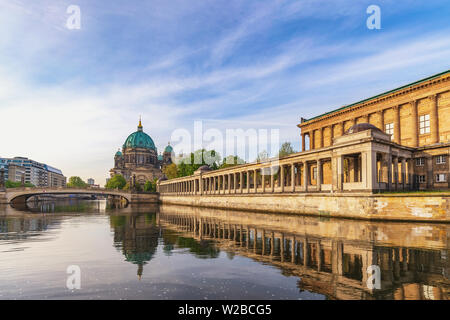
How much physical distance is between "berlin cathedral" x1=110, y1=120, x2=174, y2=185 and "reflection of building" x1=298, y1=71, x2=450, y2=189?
136100 mm

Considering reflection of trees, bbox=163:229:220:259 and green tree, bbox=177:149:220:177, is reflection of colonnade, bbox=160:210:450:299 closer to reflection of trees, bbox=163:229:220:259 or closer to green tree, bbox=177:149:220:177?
reflection of trees, bbox=163:229:220:259

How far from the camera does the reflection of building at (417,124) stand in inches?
1393

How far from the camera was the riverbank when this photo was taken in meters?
25.6

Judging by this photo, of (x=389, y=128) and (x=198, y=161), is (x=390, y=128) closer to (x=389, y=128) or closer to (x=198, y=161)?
(x=389, y=128)

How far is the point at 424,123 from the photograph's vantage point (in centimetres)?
4069

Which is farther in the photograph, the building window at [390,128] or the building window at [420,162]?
the building window at [390,128]

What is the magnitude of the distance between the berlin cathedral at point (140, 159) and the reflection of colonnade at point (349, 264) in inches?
6121

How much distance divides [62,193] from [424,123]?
93.6 meters

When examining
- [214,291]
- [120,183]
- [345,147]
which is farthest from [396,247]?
[120,183]

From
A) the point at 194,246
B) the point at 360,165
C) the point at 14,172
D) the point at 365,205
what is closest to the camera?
the point at 194,246

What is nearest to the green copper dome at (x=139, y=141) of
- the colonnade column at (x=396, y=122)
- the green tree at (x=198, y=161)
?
the green tree at (x=198, y=161)

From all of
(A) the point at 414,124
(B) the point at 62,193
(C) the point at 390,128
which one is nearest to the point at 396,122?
(C) the point at 390,128

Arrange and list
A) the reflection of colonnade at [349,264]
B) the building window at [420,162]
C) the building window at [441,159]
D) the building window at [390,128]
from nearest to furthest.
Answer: the reflection of colonnade at [349,264] → the building window at [441,159] → the building window at [420,162] → the building window at [390,128]

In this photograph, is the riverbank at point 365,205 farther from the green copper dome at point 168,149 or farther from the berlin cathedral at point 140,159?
the green copper dome at point 168,149
